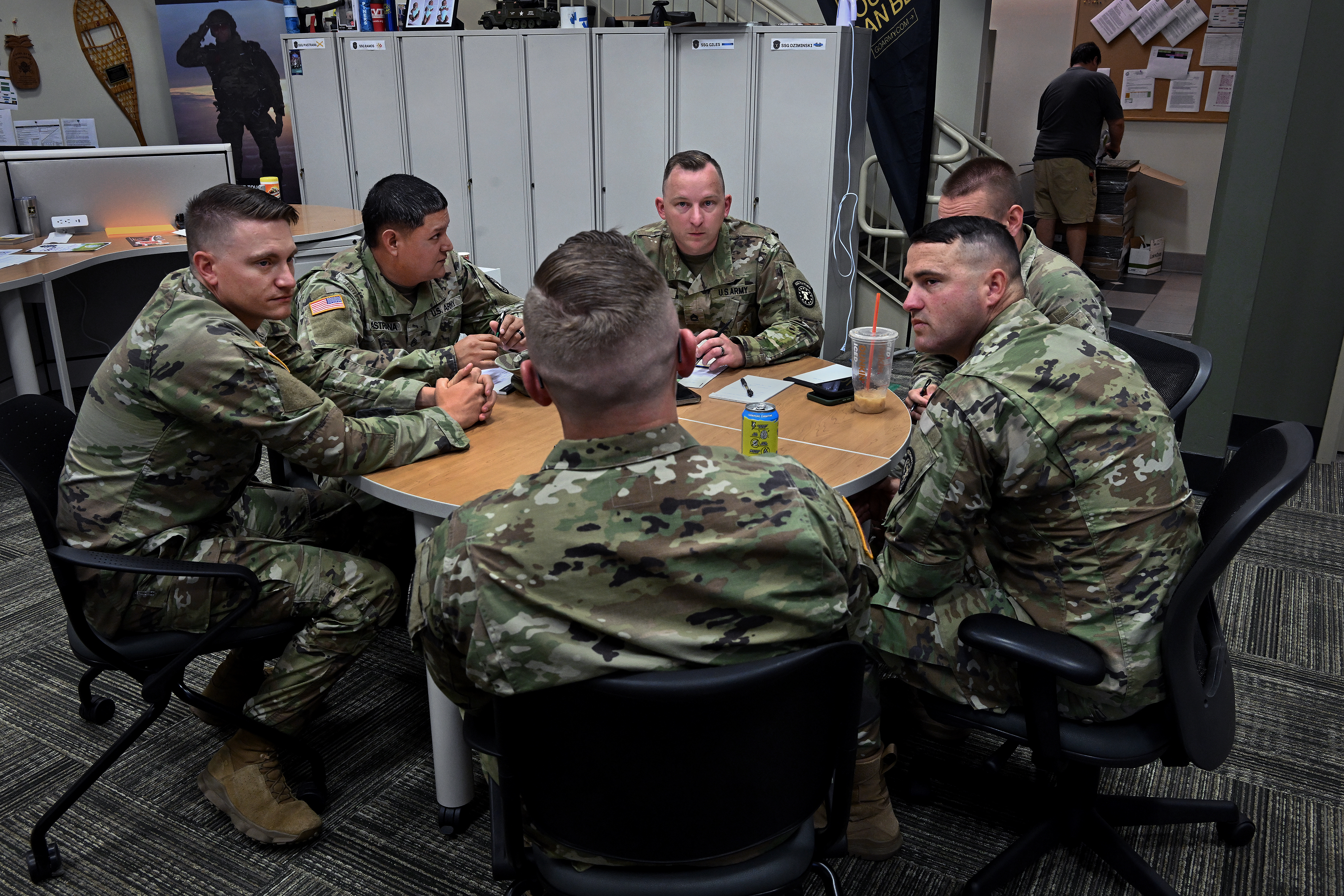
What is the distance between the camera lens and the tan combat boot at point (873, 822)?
1.88m

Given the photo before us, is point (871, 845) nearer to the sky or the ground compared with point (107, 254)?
nearer to the ground

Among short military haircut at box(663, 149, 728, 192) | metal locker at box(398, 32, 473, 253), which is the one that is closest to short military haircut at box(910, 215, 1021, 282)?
short military haircut at box(663, 149, 728, 192)

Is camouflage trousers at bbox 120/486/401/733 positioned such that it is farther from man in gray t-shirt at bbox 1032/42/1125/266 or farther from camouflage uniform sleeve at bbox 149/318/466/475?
man in gray t-shirt at bbox 1032/42/1125/266

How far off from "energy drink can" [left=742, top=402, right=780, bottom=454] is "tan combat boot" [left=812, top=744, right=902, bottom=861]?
0.65 metres

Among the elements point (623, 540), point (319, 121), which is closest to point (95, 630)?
point (623, 540)

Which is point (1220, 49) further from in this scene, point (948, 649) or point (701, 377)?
point (948, 649)

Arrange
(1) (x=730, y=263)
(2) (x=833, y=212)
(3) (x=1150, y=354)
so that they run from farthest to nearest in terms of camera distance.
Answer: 1. (2) (x=833, y=212)
2. (1) (x=730, y=263)
3. (3) (x=1150, y=354)

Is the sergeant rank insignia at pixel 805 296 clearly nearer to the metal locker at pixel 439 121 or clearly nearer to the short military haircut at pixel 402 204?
the short military haircut at pixel 402 204

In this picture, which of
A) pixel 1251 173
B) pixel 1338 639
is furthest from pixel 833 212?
pixel 1338 639

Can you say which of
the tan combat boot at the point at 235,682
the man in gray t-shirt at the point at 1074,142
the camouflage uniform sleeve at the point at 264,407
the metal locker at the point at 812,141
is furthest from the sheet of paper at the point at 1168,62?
the tan combat boot at the point at 235,682

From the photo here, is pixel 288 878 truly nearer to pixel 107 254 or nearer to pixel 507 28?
pixel 107 254

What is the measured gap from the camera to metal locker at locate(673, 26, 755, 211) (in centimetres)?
468

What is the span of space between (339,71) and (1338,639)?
567 centimetres

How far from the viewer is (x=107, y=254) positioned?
13.5 feet
